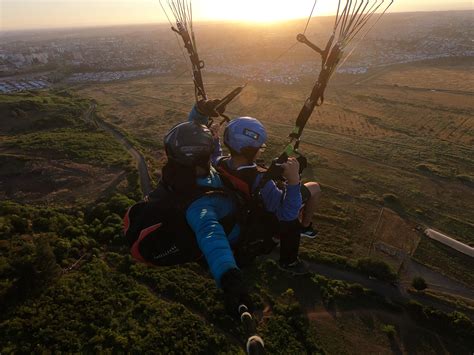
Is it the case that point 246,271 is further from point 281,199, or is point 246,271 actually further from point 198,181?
point 198,181

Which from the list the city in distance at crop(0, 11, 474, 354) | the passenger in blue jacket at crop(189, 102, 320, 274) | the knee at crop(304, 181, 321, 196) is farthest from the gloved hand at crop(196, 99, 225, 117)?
the city in distance at crop(0, 11, 474, 354)

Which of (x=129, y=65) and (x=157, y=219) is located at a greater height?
(x=157, y=219)

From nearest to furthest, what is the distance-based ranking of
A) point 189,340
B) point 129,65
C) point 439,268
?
point 189,340
point 439,268
point 129,65

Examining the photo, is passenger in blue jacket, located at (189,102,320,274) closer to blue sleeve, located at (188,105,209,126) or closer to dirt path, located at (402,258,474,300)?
blue sleeve, located at (188,105,209,126)

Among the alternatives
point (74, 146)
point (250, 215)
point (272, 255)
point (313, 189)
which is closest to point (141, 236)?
point (250, 215)

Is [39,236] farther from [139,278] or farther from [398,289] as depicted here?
[398,289]

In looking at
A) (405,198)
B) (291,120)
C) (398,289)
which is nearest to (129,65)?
(291,120)

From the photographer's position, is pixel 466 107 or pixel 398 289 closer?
pixel 398 289

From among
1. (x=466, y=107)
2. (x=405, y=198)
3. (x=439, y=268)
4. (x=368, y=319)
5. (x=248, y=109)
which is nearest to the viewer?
(x=368, y=319)
